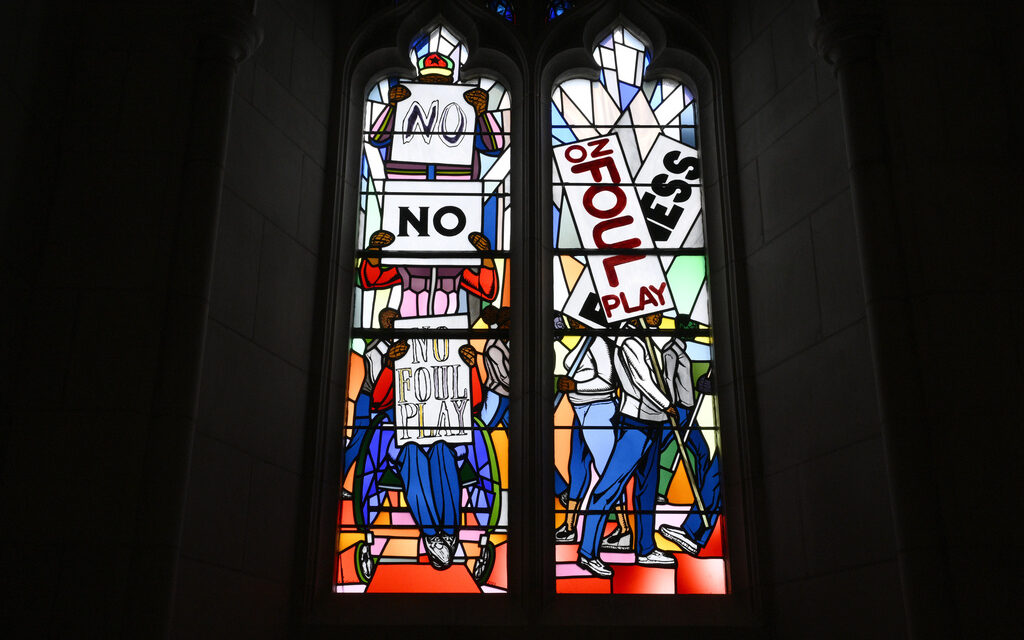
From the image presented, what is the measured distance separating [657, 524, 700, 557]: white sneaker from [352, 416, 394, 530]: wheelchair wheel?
4.79 ft

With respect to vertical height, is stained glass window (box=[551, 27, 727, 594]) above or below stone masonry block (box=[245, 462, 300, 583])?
above

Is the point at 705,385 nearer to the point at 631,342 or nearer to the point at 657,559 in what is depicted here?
the point at 631,342

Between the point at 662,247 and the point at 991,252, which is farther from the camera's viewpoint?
the point at 662,247

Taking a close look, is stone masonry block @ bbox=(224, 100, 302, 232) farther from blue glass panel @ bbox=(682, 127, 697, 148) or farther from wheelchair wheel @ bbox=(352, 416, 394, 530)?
blue glass panel @ bbox=(682, 127, 697, 148)

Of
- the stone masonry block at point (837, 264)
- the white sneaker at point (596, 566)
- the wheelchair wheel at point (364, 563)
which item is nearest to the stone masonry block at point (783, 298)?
the stone masonry block at point (837, 264)

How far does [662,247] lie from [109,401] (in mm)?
3179

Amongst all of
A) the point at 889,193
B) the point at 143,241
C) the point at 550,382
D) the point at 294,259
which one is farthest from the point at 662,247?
the point at 143,241

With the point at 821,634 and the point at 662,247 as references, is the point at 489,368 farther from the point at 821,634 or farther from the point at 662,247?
the point at 821,634

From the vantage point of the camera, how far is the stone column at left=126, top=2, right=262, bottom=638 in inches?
158

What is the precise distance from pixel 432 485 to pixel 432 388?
21.1 inches

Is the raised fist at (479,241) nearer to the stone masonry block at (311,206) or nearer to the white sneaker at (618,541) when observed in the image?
the stone masonry block at (311,206)

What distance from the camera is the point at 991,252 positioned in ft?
14.6

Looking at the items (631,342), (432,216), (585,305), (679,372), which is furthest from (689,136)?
(432,216)

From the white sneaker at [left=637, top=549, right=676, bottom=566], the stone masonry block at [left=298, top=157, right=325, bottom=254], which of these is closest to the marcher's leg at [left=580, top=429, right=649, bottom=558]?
the white sneaker at [left=637, top=549, right=676, bottom=566]
